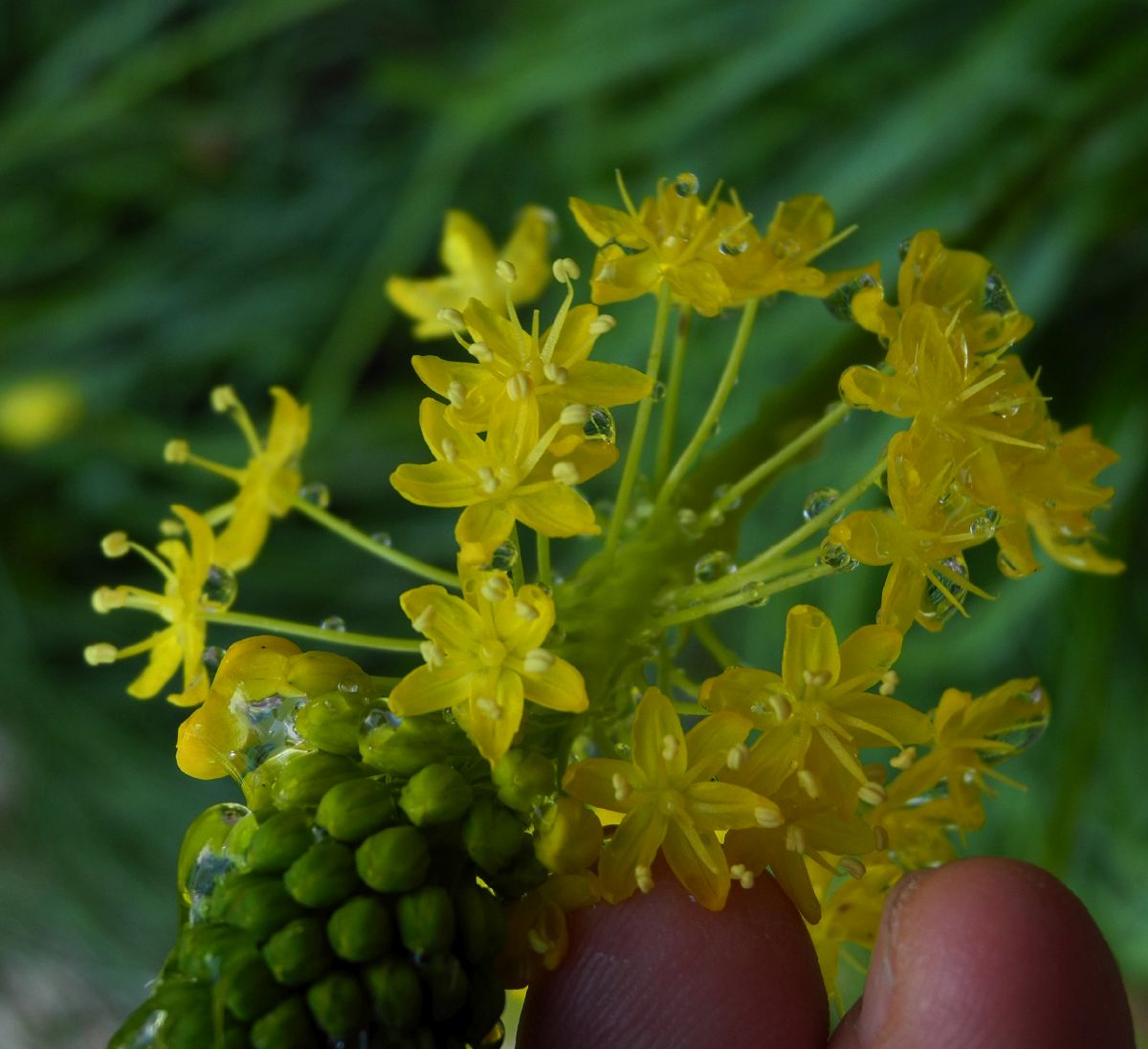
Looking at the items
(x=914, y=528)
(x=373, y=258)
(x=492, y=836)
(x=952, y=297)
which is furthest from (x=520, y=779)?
(x=373, y=258)

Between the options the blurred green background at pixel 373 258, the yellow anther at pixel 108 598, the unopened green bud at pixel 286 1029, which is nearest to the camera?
the unopened green bud at pixel 286 1029

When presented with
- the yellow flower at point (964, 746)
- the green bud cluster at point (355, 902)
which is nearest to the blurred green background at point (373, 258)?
the yellow flower at point (964, 746)

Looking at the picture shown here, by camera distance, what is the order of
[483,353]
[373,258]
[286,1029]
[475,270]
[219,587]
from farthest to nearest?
[373,258]
[475,270]
[219,587]
[483,353]
[286,1029]

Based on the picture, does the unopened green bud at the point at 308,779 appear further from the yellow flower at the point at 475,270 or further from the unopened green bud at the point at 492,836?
the yellow flower at the point at 475,270

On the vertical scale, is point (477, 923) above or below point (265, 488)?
below

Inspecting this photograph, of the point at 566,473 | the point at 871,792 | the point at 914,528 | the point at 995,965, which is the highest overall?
the point at 566,473

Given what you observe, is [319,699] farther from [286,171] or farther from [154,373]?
[286,171]

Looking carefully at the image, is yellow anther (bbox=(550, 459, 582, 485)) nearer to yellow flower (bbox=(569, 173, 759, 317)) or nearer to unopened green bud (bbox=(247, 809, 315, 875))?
yellow flower (bbox=(569, 173, 759, 317))

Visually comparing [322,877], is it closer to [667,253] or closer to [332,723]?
[332,723]

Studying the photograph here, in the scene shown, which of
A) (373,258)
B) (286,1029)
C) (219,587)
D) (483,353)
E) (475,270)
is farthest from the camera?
(373,258)
